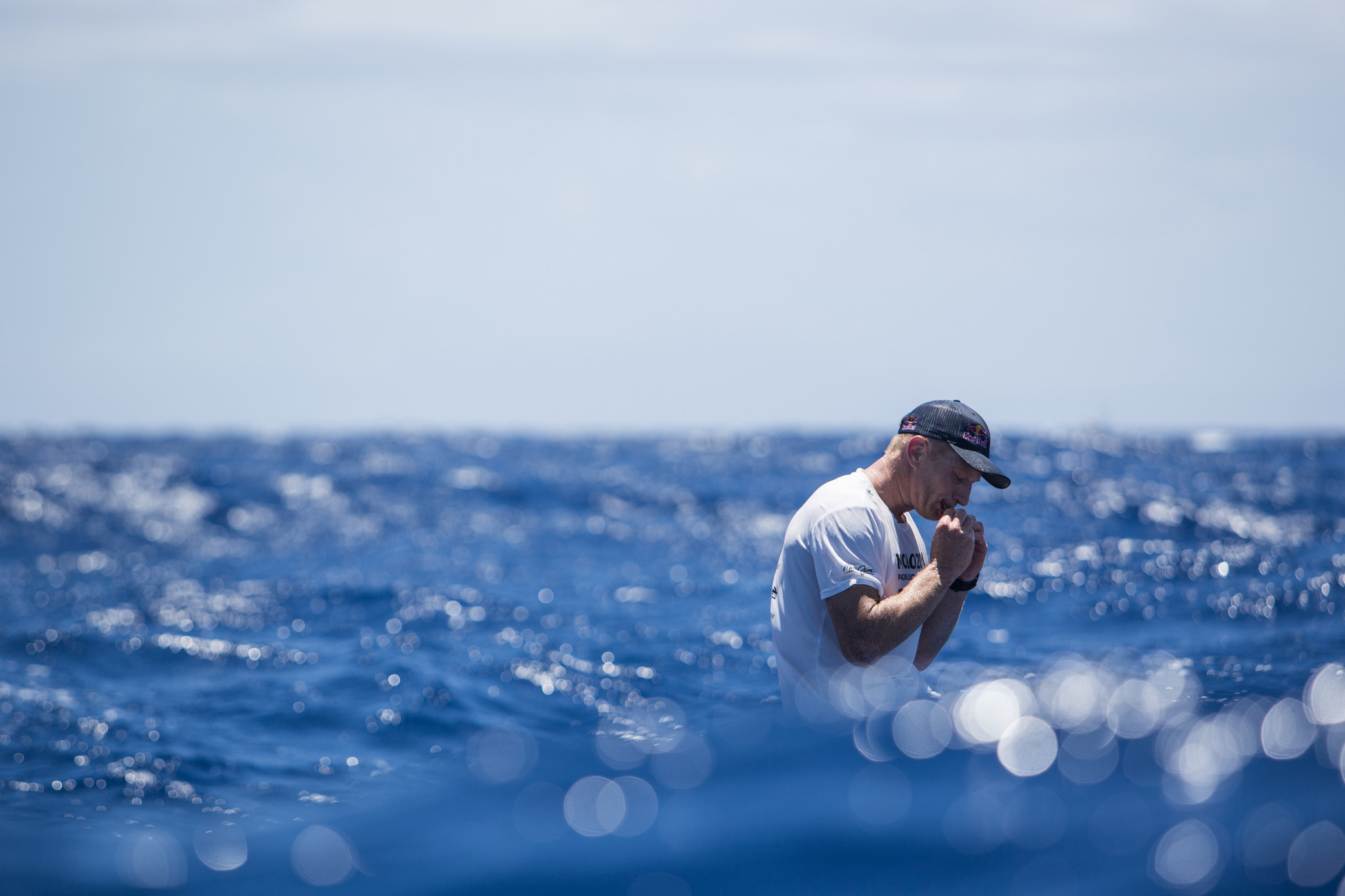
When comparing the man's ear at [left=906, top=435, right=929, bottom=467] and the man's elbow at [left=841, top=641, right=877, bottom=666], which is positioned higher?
the man's ear at [left=906, top=435, right=929, bottom=467]

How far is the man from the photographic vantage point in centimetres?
400

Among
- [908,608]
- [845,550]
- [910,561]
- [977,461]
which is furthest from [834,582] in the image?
[977,461]

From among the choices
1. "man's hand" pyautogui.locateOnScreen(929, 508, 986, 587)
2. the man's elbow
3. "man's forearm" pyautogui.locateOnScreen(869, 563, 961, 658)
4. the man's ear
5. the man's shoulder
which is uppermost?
the man's ear

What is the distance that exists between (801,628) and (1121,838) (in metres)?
1.92

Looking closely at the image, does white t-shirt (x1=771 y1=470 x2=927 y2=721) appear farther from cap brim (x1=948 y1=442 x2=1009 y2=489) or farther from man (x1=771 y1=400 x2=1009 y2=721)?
cap brim (x1=948 y1=442 x2=1009 y2=489)

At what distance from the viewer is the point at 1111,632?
1051 centimetres

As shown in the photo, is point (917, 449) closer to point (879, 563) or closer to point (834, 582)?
point (879, 563)

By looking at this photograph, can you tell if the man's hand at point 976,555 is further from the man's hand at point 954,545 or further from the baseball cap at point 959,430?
the baseball cap at point 959,430

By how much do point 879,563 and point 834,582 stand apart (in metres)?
0.22

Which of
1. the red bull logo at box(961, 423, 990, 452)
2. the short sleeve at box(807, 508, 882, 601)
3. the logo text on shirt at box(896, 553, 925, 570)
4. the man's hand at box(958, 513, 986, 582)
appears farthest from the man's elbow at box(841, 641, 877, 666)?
the red bull logo at box(961, 423, 990, 452)

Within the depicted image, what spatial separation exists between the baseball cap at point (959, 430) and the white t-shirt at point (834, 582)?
31cm

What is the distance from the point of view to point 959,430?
13.6ft

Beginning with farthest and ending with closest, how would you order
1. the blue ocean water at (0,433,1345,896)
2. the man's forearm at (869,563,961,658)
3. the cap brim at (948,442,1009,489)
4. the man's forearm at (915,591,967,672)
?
the man's forearm at (915,591,967,672)
the cap brim at (948,442,1009,489)
the man's forearm at (869,563,961,658)
the blue ocean water at (0,433,1345,896)

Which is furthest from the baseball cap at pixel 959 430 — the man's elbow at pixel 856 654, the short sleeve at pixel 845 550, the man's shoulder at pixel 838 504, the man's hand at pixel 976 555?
the man's elbow at pixel 856 654
